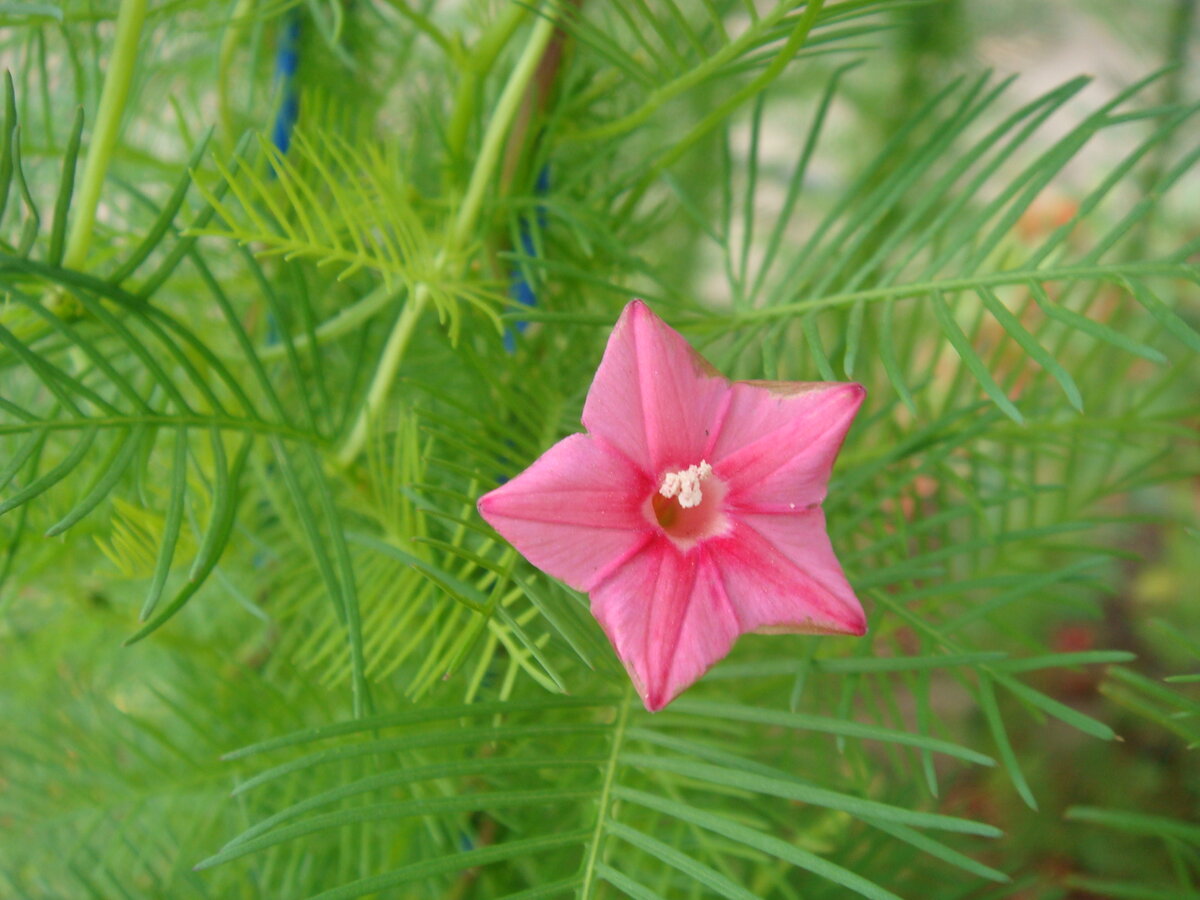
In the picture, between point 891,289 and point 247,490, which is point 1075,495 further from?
point 247,490

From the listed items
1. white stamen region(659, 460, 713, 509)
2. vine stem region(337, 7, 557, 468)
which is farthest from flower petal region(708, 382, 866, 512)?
vine stem region(337, 7, 557, 468)

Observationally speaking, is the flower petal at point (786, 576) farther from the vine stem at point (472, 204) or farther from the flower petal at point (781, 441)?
the vine stem at point (472, 204)

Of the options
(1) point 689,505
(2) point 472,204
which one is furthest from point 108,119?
(1) point 689,505

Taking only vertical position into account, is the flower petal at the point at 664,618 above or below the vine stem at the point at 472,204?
below

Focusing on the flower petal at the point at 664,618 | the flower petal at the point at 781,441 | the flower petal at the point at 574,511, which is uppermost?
the flower petal at the point at 781,441

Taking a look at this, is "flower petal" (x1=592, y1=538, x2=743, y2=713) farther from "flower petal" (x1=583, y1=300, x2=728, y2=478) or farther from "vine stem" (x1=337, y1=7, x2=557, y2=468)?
"vine stem" (x1=337, y1=7, x2=557, y2=468)

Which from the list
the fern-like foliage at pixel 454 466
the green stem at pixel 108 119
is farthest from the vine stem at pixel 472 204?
the green stem at pixel 108 119

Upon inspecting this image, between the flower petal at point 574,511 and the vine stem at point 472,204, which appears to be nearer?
the flower petal at point 574,511

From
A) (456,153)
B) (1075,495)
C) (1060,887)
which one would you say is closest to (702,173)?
(1075,495)
